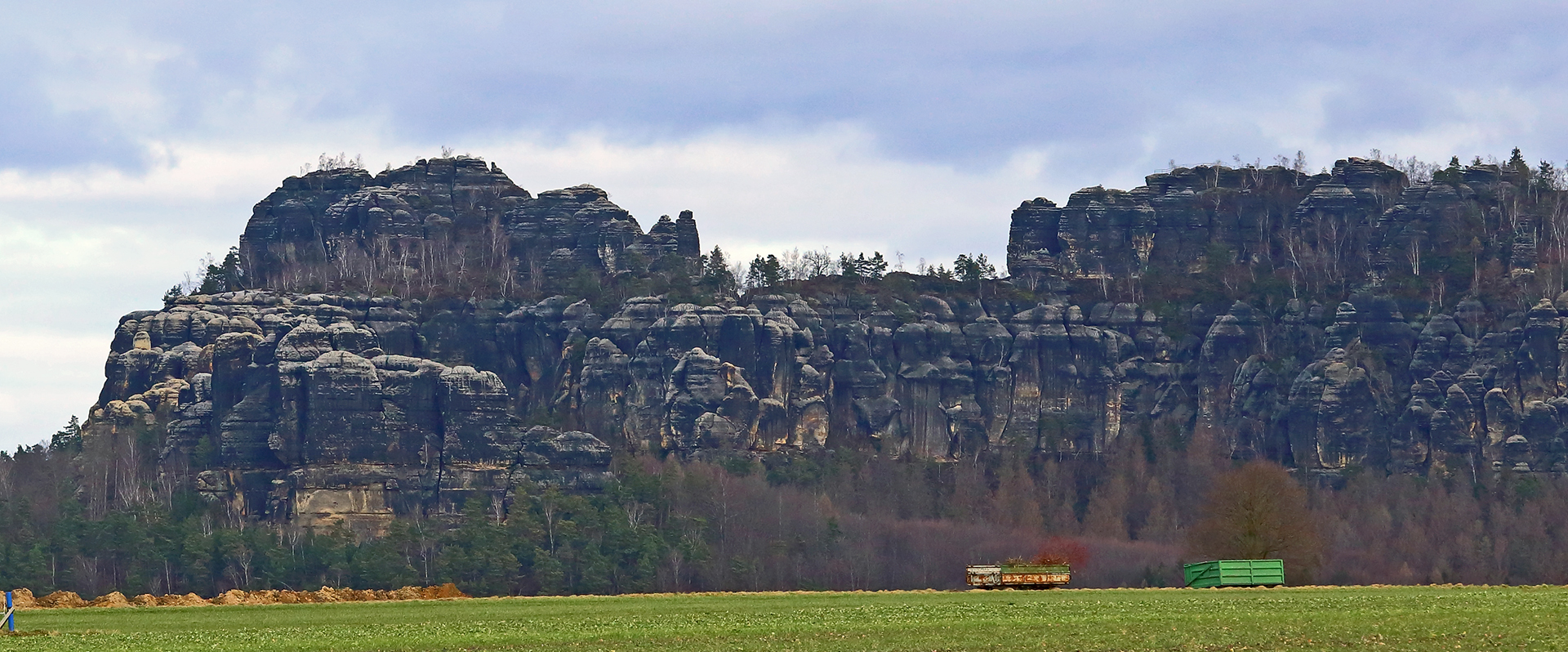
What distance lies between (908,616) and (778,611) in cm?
731

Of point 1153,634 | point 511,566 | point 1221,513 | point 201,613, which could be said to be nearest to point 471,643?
point 1153,634

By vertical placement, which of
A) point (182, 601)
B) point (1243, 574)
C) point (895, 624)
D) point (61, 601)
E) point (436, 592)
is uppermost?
point (1243, 574)

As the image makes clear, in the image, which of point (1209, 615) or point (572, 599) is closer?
point (1209, 615)

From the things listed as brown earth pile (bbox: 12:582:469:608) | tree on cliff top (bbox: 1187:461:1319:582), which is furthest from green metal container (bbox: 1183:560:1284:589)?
brown earth pile (bbox: 12:582:469:608)

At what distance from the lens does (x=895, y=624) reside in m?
→ 82.3

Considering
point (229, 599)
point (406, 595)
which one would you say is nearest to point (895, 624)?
point (229, 599)

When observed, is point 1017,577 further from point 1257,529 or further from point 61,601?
point 61,601

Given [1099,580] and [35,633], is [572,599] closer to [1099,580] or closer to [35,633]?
[35,633]

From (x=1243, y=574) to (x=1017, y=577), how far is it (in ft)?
34.4

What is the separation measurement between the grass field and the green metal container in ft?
11.8

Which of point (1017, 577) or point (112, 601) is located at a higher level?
point (1017, 577)

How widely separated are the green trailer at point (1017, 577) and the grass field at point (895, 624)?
22.6 ft

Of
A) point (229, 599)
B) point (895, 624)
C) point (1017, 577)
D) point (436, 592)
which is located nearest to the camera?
point (895, 624)

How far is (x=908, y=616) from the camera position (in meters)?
86.6
